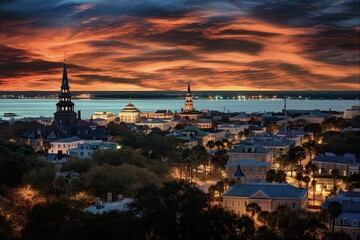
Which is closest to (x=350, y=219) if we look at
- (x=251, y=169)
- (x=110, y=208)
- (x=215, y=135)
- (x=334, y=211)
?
(x=334, y=211)

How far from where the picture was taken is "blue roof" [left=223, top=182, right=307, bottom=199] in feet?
157

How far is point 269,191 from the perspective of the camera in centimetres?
4850

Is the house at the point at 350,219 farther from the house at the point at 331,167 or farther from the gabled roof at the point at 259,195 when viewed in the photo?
the house at the point at 331,167

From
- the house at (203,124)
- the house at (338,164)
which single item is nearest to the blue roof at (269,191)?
the house at (338,164)

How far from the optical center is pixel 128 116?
193 metres

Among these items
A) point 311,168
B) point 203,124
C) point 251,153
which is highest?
point 203,124

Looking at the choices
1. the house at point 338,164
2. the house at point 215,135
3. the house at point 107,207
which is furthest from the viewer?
the house at point 215,135

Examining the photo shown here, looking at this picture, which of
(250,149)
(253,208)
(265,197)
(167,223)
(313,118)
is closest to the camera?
(167,223)

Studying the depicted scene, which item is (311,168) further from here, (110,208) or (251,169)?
(110,208)

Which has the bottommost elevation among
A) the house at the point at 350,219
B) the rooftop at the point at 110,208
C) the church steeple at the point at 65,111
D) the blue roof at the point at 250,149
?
the house at the point at 350,219

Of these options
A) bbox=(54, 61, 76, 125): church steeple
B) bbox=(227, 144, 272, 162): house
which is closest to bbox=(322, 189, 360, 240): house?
bbox=(227, 144, 272, 162): house

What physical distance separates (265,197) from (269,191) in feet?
3.10

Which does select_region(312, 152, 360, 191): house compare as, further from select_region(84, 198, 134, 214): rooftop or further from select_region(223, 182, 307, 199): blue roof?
select_region(84, 198, 134, 214): rooftop

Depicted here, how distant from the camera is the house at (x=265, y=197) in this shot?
47.5 m
